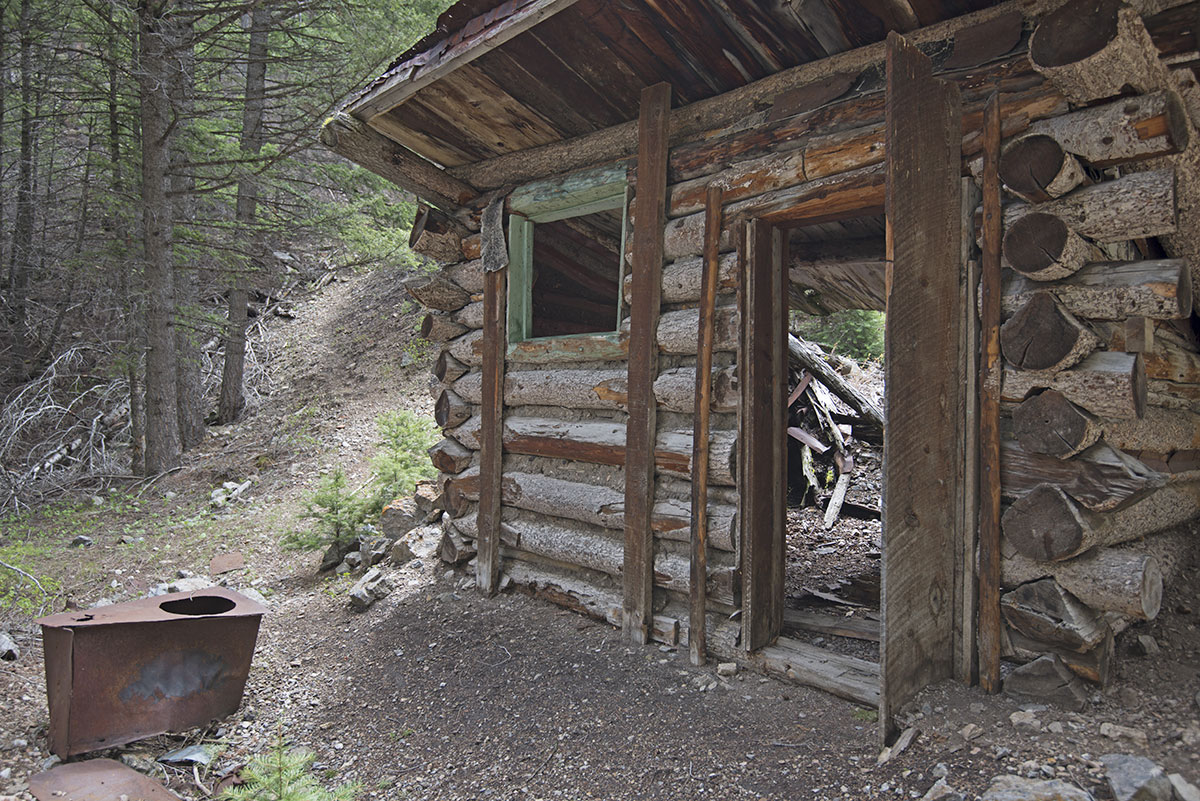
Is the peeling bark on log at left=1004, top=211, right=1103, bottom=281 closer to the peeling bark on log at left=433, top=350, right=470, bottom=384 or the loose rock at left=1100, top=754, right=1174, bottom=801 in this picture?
the loose rock at left=1100, top=754, right=1174, bottom=801

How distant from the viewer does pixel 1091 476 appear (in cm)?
276

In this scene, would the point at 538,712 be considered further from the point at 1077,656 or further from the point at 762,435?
the point at 1077,656

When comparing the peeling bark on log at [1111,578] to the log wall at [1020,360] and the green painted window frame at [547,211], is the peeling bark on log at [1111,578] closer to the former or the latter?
the log wall at [1020,360]

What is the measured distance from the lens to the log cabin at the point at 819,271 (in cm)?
276

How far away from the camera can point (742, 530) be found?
3885 millimetres

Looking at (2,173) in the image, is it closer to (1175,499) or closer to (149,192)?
(149,192)

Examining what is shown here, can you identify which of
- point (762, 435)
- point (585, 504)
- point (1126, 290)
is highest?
point (1126, 290)

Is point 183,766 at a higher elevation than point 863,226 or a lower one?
lower

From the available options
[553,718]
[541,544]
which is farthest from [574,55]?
[553,718]

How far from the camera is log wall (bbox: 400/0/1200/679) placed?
8.84 feet

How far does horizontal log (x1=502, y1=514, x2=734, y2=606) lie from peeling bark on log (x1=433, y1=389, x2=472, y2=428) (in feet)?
3.40

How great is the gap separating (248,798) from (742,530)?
2750 mm

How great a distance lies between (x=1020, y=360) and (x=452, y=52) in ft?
11.9

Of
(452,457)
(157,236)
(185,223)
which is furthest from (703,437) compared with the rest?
(185,223)
